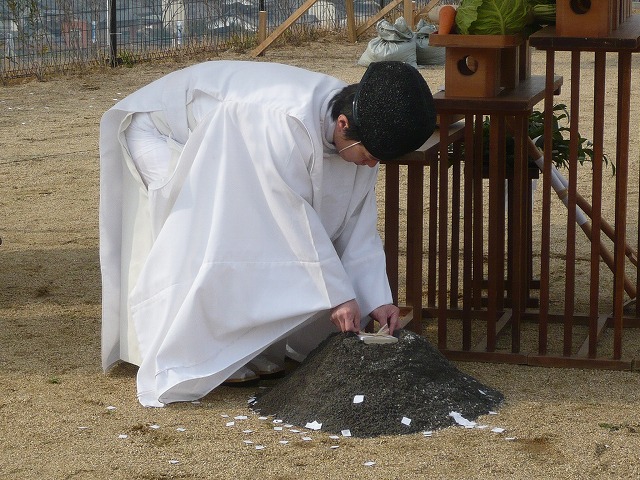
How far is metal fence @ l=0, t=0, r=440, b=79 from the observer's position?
42.7 feet

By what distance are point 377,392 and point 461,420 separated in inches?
11.5

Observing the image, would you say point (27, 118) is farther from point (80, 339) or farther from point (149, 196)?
point (149, 196)

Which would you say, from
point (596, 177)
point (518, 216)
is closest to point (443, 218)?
point (518, 216)

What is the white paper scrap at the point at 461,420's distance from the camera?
12.6 ft

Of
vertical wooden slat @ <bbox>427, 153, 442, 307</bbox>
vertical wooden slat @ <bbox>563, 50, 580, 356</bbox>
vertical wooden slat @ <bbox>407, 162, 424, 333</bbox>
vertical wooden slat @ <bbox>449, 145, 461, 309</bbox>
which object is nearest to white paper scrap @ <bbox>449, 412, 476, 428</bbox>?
vertical wooden slat @ <bbox>407, 162, 424, 333</bbox>

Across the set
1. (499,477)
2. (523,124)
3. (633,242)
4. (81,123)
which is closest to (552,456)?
(499,477)

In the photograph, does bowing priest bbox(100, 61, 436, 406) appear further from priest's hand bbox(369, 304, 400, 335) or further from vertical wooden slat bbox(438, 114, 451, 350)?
vertical wooden slat bbox(438, 114, 451, 350)

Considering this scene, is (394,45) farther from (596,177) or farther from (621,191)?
(596,177)

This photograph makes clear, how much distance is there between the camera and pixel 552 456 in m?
3.59

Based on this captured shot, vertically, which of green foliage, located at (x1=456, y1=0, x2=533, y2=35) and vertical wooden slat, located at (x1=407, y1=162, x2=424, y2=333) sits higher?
green foliage, located at (x1=456, y1=0, x2=533, y2=35)

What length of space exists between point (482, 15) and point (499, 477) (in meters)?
1.82

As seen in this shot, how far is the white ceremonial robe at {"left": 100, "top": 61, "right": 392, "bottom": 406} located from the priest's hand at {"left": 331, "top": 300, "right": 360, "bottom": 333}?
0.03m

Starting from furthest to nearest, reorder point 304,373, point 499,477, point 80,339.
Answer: point 80,339
point 304,373
point 499,477

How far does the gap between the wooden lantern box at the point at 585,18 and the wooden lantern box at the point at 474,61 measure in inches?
8.3
